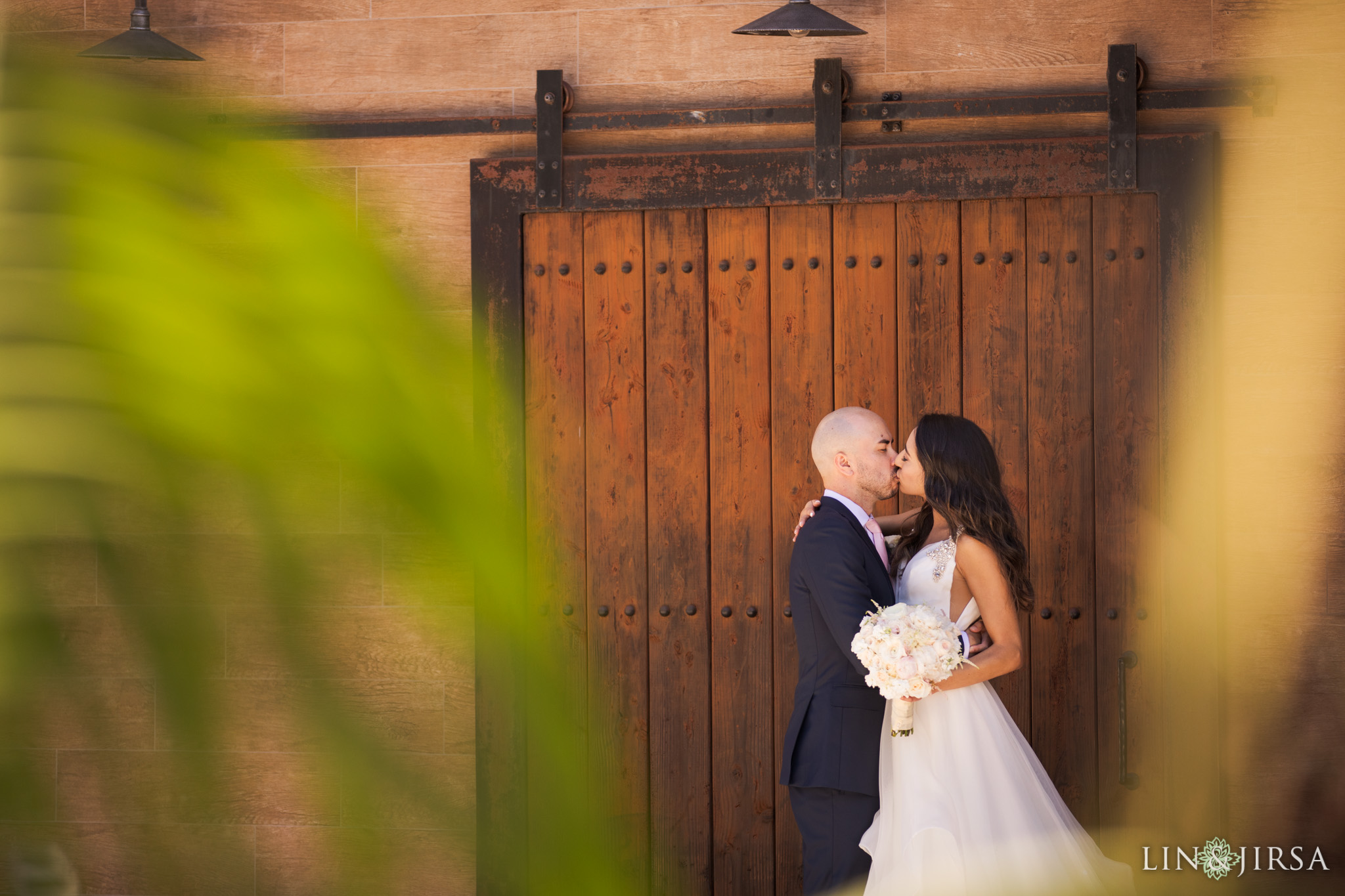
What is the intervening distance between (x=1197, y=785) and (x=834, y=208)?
1804 millimetres

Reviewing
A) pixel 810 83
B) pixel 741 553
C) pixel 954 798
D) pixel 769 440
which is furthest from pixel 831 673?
pixel 810 83

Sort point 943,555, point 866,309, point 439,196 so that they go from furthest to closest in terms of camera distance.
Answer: point 439,196 → point 866,309 → point 943,555

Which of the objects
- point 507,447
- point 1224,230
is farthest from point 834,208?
point 507,447

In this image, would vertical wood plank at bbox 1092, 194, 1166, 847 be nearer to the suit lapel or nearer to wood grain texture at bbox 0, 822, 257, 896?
the suit lapel

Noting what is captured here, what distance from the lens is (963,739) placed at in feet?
8.45

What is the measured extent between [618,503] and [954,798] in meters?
1.35

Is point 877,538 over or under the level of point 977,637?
over

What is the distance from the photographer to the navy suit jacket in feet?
8.46

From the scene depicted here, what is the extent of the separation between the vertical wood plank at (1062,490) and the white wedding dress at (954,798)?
2.10 feet

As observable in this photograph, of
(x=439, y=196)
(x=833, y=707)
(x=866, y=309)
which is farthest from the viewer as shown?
(x=439, y=196)

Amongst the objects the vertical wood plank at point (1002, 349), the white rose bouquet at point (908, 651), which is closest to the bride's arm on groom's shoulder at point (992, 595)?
the white rose bouquet at point (908, 651)

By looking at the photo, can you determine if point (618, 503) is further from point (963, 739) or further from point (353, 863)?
point (353, 863)

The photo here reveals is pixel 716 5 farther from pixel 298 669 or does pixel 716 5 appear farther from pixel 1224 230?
pixel 298 669

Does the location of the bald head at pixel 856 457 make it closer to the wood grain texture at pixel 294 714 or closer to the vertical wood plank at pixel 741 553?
the vertical wood plank at pixel 741 553
